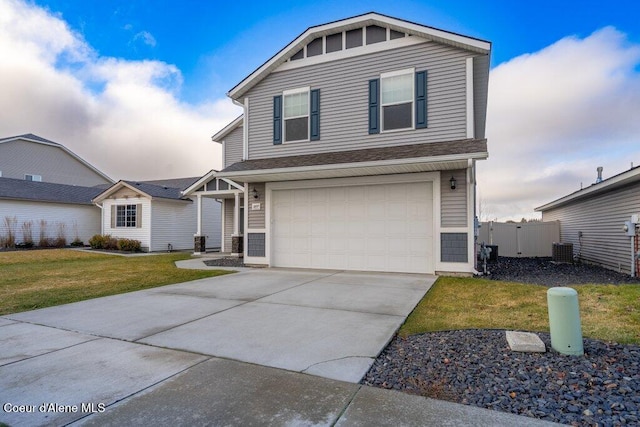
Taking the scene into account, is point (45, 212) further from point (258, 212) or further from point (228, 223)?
point (258, 212)

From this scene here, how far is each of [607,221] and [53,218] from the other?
91.2 feet

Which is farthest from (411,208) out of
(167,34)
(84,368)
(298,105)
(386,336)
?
(167,34)

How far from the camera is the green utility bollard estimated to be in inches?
138

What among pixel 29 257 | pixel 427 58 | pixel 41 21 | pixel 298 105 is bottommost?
pixel 29 257

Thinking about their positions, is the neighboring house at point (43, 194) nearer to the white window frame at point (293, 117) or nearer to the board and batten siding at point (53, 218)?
the board and batten siding at point (53, 218)

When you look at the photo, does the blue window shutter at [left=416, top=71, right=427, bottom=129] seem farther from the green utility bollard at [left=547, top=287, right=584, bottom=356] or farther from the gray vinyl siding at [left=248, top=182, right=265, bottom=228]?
the green utility bollard at [left=547, top=287, right=584, bottom=356]

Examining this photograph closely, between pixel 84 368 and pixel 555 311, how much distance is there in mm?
4838

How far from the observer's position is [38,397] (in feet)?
9.41

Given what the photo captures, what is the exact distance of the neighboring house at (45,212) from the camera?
1970 cm

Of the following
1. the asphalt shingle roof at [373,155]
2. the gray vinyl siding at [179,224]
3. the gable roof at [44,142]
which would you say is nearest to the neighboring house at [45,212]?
the gable roof at [44,142]

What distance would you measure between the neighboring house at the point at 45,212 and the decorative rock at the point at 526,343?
2484cm

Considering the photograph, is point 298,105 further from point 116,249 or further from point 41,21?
point 116,249

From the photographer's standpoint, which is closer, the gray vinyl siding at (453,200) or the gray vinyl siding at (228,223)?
the gray vinyl siding at (453,200)

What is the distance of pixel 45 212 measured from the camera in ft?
69.4
